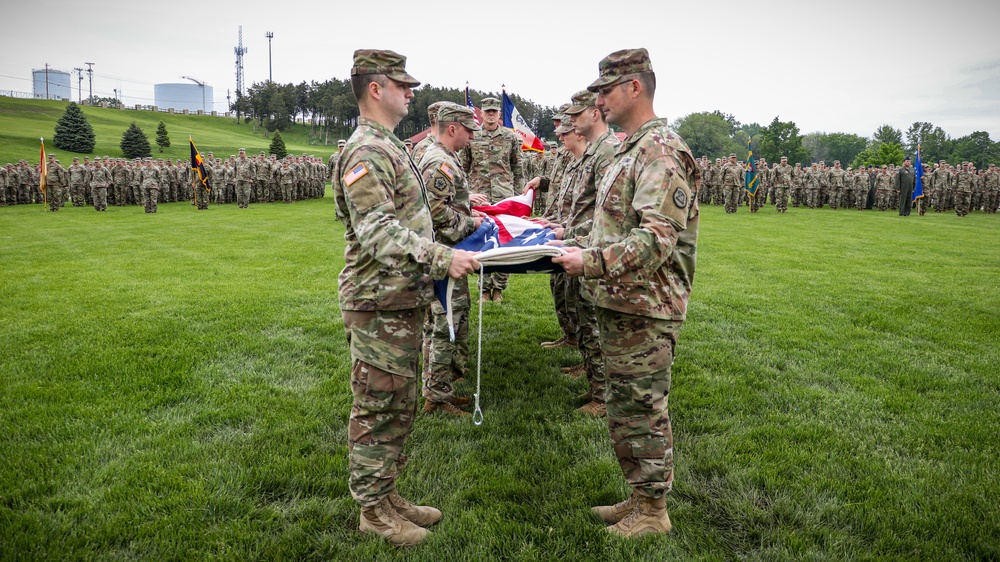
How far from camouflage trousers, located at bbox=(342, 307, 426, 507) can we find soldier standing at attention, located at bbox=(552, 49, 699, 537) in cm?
98

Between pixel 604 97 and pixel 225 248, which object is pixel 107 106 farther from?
pixel 604 97

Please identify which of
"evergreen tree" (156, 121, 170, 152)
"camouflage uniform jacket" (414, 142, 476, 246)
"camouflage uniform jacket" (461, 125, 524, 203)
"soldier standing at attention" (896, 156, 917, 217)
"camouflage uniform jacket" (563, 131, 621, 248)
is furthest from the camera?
"evergreen tree" (156, 121, 170, 152)

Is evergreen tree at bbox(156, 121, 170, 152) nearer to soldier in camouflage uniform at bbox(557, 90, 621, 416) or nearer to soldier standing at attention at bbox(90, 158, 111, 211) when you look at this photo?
soldier standing at attention at bbox(90, 158, 111, 211)

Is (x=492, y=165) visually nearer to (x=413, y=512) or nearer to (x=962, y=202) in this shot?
(x=413, y=512)

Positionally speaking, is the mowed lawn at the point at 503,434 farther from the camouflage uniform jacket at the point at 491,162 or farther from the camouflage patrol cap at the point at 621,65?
the camouflage patrol cap at the point at 621,65

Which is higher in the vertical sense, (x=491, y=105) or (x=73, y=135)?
(x=73, y=135)

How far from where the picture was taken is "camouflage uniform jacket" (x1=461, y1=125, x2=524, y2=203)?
8.80 meters

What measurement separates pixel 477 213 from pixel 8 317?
681 centimetres

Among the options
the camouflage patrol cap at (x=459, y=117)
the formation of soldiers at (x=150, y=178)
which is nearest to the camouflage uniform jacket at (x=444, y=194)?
the camouflage patrol cap at (x=459, y=117)

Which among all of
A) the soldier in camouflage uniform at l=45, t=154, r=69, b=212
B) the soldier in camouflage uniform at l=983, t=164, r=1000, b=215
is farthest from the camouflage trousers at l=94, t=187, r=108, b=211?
the soldier in camouflage uniform at l=983, t=164, r=1000, b=215

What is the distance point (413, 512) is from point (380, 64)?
100 inches

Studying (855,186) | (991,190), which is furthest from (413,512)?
(991,190)

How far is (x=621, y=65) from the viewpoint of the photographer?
9.82ft

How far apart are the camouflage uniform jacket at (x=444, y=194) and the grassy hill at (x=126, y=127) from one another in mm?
52225
